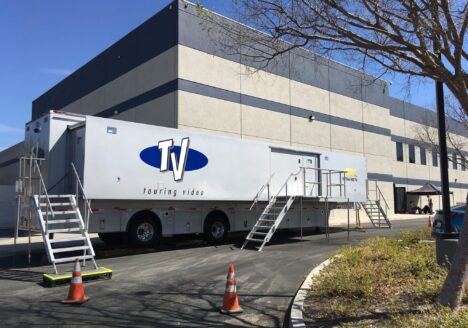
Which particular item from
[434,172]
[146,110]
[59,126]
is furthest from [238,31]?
[434,172]

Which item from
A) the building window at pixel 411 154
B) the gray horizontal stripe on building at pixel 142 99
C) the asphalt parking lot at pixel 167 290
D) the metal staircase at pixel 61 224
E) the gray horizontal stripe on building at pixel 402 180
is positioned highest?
the gray horizontal stripe on building at pixel 142 99

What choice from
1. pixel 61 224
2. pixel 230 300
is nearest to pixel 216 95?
pixel 61 224

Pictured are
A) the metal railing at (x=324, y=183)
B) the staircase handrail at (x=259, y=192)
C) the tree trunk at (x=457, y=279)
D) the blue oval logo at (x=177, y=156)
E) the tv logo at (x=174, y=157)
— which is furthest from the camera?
the metal railing at (x=324, y=183)

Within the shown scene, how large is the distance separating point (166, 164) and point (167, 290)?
6050 millimetres

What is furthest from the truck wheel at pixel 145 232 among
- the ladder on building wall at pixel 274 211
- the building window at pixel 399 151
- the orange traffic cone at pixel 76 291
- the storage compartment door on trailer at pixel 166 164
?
the building window at pixel 399 151

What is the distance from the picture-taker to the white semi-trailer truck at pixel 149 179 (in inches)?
488

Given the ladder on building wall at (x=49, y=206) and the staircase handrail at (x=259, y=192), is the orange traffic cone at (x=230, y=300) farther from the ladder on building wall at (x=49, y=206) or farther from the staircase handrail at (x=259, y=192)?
the staircase handrail at (x=259, y=192)

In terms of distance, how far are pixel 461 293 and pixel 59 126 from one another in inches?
433

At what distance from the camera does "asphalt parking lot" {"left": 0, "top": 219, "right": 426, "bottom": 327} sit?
6.67m

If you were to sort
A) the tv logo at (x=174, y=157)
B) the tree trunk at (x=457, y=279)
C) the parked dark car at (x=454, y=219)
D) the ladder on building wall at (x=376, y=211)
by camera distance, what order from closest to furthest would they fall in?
the tree trunk at (x=457, y=279) → the parked dark car at (x=454, y=219) → the tv logo at (x=174, y=157) → the ladder on building wall at (x=376, y=211)

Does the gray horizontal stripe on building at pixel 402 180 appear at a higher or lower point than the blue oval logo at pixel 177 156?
higher

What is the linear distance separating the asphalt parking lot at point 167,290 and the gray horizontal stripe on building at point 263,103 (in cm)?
1064

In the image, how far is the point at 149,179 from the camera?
13.7 meters

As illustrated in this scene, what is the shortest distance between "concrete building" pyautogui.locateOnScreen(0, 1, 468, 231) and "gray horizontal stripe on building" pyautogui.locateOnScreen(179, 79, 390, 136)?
0.05m
